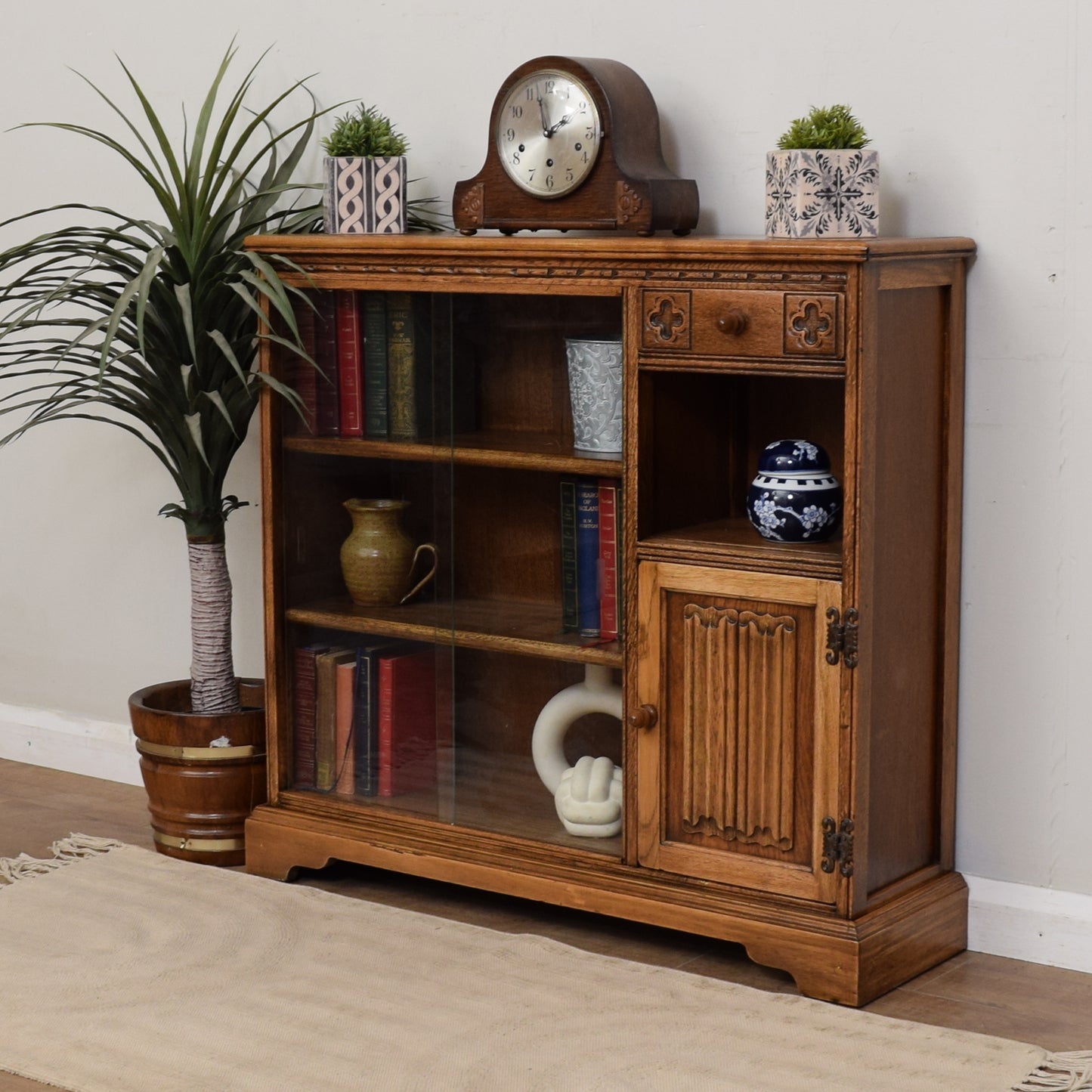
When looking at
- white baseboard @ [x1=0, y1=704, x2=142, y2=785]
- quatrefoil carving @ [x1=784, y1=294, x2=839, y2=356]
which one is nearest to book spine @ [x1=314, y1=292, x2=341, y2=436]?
quatrefoil carving @ [x1=784, y1=294, x2=839, y2=356]

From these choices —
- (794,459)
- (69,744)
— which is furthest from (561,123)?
(69,744)

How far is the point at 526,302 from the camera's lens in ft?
8.92

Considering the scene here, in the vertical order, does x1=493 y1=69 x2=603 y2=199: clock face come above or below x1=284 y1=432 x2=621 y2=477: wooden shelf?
above

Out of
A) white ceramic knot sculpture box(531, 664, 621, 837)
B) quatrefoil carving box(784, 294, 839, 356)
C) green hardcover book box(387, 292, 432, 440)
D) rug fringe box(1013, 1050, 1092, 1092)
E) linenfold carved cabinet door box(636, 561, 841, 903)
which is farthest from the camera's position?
green hardcover book box(387, 292, 432, 440)

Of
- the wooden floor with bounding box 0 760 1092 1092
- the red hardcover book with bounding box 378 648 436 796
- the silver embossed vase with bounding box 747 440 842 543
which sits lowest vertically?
the wooden floor with bounding box 0 760 1092 1092

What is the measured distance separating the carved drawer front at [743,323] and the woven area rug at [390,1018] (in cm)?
97

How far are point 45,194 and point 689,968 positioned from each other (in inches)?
91.9

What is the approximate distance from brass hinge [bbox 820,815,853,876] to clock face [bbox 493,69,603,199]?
112cm

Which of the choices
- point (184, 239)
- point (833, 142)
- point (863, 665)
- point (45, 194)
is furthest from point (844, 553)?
point (45, 194)

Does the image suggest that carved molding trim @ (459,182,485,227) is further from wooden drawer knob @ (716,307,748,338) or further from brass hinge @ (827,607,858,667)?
brass hinge @ (827,607,858,667)

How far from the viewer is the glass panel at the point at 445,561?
9.02 ft

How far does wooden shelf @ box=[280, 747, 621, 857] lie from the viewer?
9.23 ft

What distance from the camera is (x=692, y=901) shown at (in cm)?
261

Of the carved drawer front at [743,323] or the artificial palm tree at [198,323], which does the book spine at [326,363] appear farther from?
the carved drawer front at [743,323]
